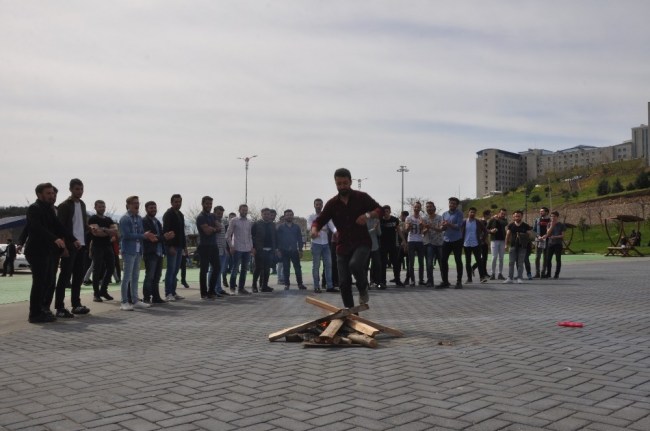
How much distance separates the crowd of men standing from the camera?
823cm

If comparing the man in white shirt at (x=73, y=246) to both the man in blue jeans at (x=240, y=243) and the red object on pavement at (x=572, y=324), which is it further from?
the red object on pavement at (x=572, y=324)

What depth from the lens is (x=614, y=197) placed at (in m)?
72.5

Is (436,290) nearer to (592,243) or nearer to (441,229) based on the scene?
(441,229)

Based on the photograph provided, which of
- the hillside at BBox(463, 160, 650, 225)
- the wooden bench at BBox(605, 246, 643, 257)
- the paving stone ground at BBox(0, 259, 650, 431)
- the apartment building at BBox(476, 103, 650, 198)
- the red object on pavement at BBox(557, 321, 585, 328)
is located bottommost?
the paving stone ground at BBox(0, 259, 650, 431)

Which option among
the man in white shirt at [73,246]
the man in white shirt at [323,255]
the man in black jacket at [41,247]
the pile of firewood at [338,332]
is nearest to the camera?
the pile of firewood at [338,332]

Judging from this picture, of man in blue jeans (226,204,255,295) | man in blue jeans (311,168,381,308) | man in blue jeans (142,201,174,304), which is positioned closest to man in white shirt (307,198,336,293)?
man in blue jeans (226,204,255,295)

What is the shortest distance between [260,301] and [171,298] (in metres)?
1.99

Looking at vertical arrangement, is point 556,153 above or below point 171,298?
above

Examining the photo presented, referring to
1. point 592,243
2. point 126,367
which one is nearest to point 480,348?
point 126,367

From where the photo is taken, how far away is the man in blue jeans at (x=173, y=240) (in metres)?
12.7

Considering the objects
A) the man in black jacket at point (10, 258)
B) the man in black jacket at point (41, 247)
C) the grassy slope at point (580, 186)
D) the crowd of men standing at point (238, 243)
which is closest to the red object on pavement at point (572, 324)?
the crowd of men standing at point (238, 243)

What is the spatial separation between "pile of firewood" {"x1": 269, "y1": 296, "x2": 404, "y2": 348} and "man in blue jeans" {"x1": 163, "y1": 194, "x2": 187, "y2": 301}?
6063mm

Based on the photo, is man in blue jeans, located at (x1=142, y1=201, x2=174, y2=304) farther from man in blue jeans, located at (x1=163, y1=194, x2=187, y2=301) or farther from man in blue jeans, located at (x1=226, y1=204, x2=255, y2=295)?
man in blue jeans, located at (x1=226, y1=204, x2=255, y2=295)

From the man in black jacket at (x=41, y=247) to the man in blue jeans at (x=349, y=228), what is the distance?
4070 mm
